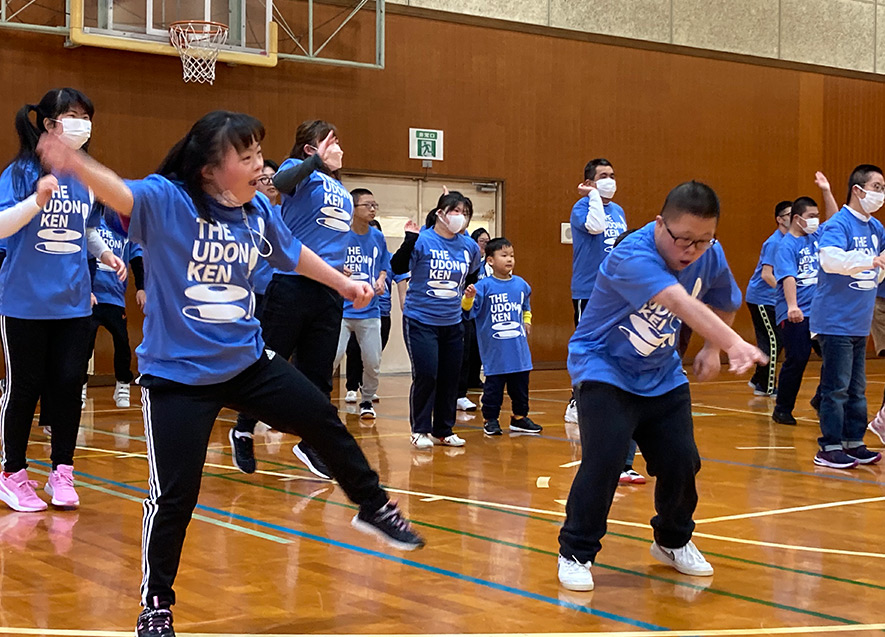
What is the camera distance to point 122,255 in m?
8.92

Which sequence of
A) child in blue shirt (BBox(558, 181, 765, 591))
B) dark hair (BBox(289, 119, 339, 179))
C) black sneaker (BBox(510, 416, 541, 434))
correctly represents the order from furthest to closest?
black sneaker (BBox(510, 416, 541, 434)) → dark hair (BBox(289, 119, 339, 179)) → child in blue shirt (BBox(558, 181, 765, 591))

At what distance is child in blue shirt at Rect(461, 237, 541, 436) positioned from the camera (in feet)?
27.0

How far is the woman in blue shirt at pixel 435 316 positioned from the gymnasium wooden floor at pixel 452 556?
1.68ft

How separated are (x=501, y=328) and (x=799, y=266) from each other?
289 centimetres

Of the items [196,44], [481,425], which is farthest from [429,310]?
[196,44]

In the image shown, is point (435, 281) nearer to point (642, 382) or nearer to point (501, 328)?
point (501, 328)

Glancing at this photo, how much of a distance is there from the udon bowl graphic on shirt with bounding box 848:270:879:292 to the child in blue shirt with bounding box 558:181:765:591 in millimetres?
2948

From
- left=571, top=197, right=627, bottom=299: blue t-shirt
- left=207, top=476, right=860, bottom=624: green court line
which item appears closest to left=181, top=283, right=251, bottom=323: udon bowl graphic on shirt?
left=207, top=476, right=860, bottom=624: green court line

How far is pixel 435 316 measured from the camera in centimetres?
757

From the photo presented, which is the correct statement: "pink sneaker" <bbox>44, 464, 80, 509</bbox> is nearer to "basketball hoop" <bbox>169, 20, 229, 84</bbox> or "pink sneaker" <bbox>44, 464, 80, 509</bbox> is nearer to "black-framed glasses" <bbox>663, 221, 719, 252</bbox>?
"black-framed glasses" <bbox>663, 221, 719, 252</bbox>

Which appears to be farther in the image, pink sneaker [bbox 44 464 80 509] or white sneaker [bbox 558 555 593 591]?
pink sneaker [bbox 44 464 80 509]

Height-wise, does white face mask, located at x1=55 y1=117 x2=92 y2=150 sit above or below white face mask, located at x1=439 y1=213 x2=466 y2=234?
above

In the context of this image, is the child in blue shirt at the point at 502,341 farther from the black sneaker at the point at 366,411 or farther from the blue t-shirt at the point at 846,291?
the blue t-shirt at the point at 846,291

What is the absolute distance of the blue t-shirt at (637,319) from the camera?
3.77 m
